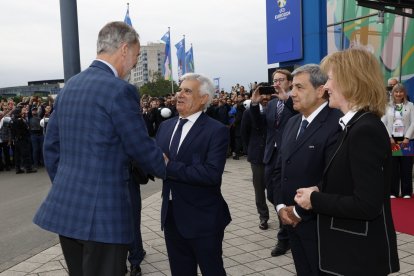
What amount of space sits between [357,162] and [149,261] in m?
3.36

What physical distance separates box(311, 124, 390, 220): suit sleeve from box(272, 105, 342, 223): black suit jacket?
2.25 feet

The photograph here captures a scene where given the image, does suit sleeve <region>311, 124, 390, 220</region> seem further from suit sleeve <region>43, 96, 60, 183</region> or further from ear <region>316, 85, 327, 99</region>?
suit sleeve <region>43, 96, 60, 183</region>

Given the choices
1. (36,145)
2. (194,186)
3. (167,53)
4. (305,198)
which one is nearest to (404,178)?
(194,186)

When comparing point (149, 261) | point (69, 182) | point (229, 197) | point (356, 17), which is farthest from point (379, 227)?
point (356, 17)

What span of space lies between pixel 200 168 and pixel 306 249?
0.88 m

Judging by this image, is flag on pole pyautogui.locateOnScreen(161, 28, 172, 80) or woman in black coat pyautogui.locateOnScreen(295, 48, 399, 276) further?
flag on pole pyautogui.locateOnScreen(161, 28, 172, 80)

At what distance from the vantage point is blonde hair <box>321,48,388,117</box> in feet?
6.77

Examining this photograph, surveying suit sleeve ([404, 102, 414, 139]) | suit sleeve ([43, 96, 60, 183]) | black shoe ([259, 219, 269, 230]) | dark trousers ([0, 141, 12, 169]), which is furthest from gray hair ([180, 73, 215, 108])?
dark trousers ([0, 141, 12, 169])

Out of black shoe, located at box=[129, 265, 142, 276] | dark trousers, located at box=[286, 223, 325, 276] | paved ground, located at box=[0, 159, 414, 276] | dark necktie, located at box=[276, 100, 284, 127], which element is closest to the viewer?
dark trousers, located at box=[286, 223, 325, 276]

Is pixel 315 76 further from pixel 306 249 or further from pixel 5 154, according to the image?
pixel 5 154

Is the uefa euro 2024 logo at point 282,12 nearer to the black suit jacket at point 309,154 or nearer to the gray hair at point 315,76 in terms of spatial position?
the gray hair at point 315,76

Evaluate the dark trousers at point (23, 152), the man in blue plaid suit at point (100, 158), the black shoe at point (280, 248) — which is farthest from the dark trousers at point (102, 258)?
the dark trousers at point (23, 152)

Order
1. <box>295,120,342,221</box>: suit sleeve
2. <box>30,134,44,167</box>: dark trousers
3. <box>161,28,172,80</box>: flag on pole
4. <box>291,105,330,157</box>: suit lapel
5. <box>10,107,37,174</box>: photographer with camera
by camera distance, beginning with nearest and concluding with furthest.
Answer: <box>295,120,342,221</box>: suit sleeve → <box>291,105,330,157</box>: suit lapel → <box>10,107,37,174</box>: photographer with camera → <box>30,134,44,167</box>: dark trousers → <box>161,28,172,80</box>: flag on pole

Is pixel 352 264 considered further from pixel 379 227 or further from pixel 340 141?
pixel 340 141
